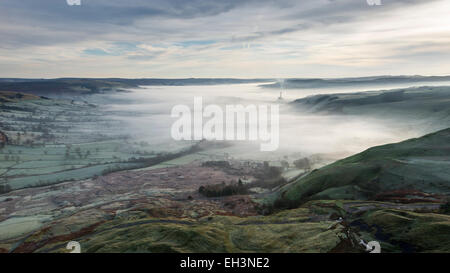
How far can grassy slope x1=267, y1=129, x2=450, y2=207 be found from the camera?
2899 inches

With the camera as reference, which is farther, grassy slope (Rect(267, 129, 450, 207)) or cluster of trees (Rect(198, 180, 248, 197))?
cluster of trees (Rect(198, 180, 248, 197))

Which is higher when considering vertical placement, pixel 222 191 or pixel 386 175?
pixel 386 175

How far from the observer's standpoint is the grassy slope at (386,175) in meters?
73.6

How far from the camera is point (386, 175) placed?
81.8 metres

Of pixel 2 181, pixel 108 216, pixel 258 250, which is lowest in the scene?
pixel 2 181

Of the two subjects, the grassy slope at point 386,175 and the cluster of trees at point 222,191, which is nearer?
the grassy slope at point 386,175

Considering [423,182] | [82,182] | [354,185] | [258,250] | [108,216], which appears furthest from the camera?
[82,182]

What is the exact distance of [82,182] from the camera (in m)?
178

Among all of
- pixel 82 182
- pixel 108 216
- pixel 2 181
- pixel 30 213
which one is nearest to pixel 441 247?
pixel 108 216

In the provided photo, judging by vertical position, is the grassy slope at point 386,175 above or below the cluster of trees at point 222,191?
above

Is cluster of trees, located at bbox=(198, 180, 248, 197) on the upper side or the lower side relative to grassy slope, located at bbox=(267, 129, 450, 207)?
lower

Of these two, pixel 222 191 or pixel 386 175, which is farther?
pixel 222 191
